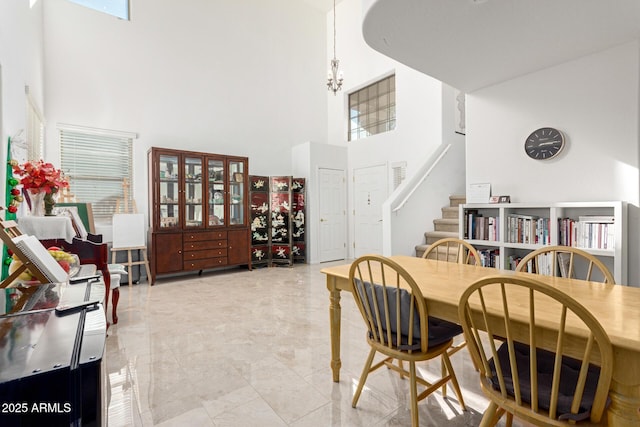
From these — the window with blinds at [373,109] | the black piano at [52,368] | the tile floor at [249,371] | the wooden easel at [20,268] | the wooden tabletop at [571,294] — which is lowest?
the tile floor at [249,371]

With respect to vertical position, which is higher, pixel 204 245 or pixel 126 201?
pixel 126 201

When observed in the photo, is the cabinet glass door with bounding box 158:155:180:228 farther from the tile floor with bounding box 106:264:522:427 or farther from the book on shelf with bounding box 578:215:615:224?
the book on shelf with bounding box 578:215:615:224

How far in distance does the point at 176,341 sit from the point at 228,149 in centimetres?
400

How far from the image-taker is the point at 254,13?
641 centimetres

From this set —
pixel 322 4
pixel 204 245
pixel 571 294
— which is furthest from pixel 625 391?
pixel 322 4

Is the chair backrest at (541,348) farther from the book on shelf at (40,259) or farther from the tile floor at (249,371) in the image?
the book on shelf at (40,259)

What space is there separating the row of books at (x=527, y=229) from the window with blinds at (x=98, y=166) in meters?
5.20

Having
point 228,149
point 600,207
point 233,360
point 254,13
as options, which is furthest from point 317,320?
point 254,13

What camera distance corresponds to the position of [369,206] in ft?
21.8

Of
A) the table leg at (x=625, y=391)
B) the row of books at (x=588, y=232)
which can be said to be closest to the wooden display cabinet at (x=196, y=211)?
the row of books at (x=588, y=232)

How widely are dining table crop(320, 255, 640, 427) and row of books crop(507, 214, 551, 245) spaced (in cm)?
137

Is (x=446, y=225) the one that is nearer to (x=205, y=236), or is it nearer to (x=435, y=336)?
(x=435, y=336)

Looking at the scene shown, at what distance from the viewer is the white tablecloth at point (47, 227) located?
8.16 ft

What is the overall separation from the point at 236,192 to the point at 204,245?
1082mm
